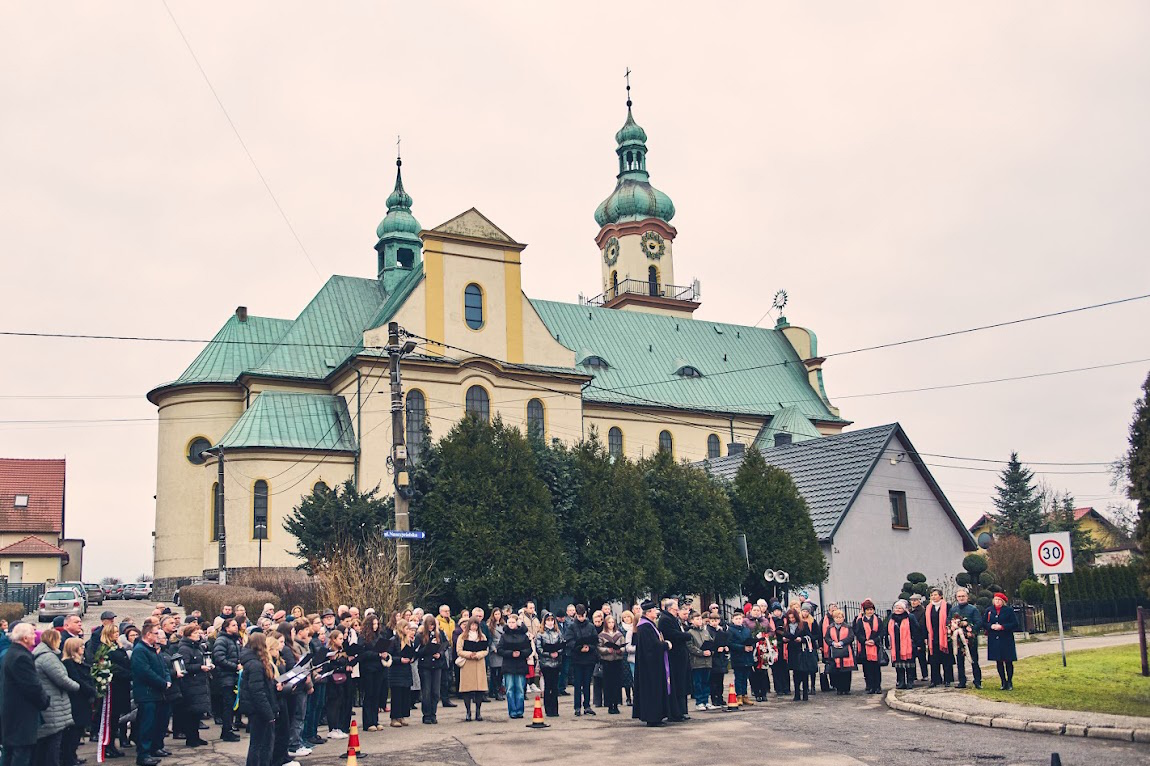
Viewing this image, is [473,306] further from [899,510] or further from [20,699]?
[20,699]

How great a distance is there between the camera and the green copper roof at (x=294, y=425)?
40.4 metres

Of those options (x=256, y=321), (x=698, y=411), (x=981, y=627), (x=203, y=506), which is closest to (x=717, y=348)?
(x=698, y=411)

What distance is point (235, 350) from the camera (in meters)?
46.1

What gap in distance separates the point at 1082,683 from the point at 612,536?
11701 mm

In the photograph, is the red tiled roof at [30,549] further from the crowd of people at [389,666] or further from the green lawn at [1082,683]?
the green lawn at [1082,683]

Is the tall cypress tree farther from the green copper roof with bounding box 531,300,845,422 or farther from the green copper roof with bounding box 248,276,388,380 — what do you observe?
the green copper roof with bounding box 531,300,845,422

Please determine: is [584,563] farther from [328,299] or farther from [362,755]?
[328,299]

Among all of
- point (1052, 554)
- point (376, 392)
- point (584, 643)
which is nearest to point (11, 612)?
point (376, 392)

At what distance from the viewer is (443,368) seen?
42688mm

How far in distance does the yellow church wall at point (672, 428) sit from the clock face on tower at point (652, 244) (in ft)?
48.8

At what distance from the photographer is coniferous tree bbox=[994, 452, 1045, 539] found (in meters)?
62.1

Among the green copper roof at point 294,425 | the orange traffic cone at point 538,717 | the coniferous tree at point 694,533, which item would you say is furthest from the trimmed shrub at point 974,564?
the green copper roof at point 294,425

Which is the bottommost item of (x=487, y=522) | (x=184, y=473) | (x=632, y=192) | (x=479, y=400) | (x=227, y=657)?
(x=227, y=657)

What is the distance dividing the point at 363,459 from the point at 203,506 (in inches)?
288
